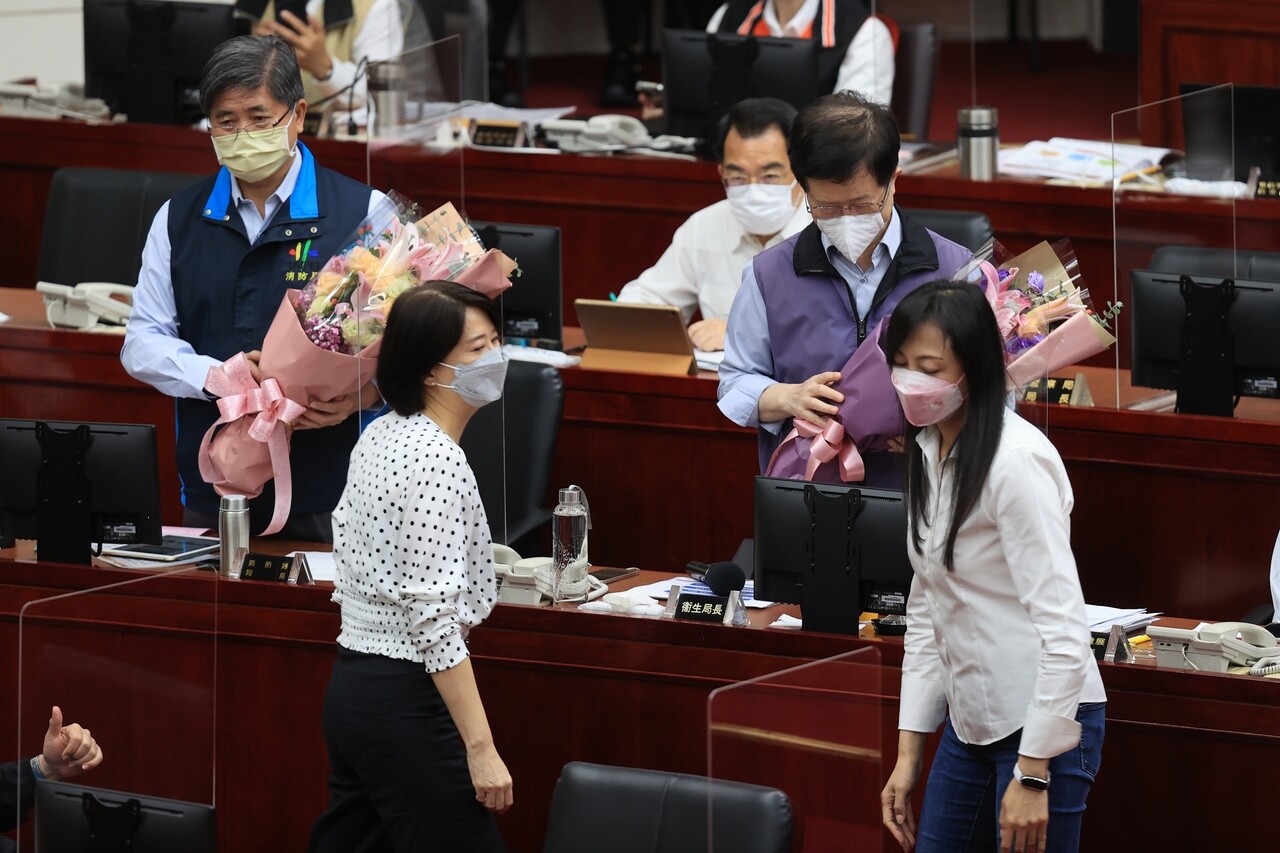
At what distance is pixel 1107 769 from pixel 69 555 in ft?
5.87

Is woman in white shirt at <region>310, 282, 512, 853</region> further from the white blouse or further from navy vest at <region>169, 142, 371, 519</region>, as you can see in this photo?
navy vest at <region>169, 142, 371, 519</region>

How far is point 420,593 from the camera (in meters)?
2.59

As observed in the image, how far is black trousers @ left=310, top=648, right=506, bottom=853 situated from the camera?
8.70ft

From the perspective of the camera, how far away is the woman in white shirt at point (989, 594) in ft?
7.82

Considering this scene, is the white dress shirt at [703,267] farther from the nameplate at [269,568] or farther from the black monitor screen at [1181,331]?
the nameplate at [269,568]

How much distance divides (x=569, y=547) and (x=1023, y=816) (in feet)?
3.86

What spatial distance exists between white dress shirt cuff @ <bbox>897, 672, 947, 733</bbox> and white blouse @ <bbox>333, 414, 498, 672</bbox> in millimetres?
613

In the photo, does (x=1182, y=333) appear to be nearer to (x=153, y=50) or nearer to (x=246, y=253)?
(x=246, y=253)

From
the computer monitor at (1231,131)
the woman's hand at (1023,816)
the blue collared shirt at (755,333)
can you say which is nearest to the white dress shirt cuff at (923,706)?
the woman's hand at (1023,816)

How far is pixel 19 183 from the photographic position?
6055 millimetres

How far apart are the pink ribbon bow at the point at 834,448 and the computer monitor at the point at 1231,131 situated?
84.9 inches

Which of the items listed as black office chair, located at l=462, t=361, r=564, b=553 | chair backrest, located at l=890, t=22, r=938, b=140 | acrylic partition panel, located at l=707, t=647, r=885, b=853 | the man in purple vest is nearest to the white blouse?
acrylic partition panel, located at l=707, t=647, r=885, b=853

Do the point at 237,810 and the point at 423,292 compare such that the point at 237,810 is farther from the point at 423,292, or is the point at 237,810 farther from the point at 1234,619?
the point at 1234,619

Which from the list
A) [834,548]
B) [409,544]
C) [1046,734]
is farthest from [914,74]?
[1046,734]
